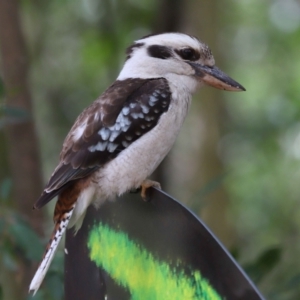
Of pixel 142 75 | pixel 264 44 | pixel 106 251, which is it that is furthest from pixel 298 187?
pixel 106 251

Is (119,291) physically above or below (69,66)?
above

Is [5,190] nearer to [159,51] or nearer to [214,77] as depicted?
[159,51]

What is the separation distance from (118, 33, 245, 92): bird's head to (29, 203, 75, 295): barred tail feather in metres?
0.60

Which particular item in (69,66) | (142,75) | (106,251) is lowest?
(69,66)

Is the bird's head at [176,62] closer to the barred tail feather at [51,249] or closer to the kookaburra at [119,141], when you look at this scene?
the kookaburra at [119,141]

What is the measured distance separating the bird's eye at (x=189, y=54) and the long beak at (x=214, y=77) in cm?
3

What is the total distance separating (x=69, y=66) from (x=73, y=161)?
11.4 ft

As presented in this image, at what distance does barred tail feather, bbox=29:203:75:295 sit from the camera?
1.62 m

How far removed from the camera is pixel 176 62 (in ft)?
6.99

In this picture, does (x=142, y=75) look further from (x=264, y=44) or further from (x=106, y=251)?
(x=264, y=44)

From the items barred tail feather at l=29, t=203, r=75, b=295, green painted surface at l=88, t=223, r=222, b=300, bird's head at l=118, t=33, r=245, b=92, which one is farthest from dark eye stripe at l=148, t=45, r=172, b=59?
green painted surface at l=88, t=223, r=222, b=300

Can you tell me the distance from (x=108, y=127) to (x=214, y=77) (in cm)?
40

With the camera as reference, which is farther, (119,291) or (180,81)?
(180,81)

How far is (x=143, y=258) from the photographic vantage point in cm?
123
